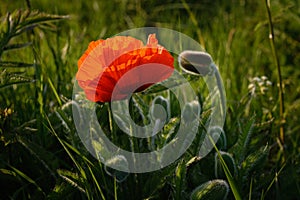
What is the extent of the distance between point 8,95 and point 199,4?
1777 millimetres

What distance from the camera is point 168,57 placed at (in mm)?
1395

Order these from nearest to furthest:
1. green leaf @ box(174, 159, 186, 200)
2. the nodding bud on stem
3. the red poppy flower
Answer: the red poppy flower → green leaf @ box(174, 159, 186, 200) → the nodding bud on stem

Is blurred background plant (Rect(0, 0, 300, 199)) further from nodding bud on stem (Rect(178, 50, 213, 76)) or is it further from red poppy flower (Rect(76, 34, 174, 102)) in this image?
red poppy flower (Rect(76, 34, 174, 102))

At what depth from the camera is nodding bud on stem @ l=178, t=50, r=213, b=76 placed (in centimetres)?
166

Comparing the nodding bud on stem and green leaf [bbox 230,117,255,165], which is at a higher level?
the nodding bud on stem

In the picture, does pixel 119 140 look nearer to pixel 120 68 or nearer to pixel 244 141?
pixel 244 141

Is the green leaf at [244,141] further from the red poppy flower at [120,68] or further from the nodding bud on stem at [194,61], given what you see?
the red poppy flower at [120,68]

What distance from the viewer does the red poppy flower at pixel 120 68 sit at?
134 centimetres

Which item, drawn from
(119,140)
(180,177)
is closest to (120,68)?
(180,177)

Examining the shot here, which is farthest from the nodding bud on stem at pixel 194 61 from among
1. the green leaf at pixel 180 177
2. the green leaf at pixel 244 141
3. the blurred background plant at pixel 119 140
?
the green leaf at pixel 180 177

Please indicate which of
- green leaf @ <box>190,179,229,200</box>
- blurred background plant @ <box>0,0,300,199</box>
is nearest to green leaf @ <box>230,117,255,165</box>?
blurred background plant @ <box>0,0,300,199</box>

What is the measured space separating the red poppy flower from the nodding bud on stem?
0.84 ft

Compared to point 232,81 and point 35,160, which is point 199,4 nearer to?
point 232,81

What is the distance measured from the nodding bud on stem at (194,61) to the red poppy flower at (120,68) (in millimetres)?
257
